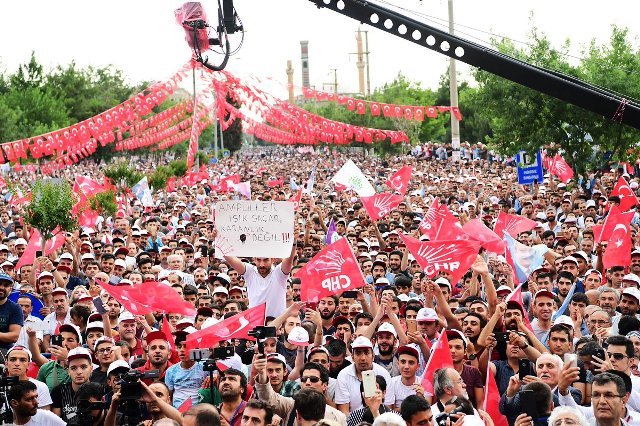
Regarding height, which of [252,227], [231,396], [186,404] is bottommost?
[186,404]

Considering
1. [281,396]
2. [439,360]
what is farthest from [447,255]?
[281,396]

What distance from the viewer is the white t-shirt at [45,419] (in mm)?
8484

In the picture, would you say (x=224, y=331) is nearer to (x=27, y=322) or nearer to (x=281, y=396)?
(x=281, y=396)

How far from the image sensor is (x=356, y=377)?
29.8 feet

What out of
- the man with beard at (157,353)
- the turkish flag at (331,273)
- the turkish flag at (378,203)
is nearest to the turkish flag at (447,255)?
the turkish flag at (331,273)

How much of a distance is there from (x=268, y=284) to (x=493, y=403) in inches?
138

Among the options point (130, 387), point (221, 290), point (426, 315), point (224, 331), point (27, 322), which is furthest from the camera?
point (221, 290)

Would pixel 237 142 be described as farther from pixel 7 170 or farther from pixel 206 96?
pixel 206 96

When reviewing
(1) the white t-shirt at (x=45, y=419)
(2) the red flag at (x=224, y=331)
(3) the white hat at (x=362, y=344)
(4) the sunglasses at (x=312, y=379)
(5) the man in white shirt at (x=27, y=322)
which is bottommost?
(1) the white t-shirt at (x=45, y=419)

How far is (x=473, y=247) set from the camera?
12234 millimetres

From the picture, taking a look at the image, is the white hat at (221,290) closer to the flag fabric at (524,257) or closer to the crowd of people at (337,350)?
the crowd of people at (337,350)

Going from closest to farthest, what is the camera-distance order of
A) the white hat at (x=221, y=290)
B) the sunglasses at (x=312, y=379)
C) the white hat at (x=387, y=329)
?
the sunglasses at (x=312, y=379) < the white hat at (x=387, y=329) < the white hat at (x=221, y=290)

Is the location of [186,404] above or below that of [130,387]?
below

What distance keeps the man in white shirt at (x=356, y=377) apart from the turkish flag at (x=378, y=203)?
32.7ft
